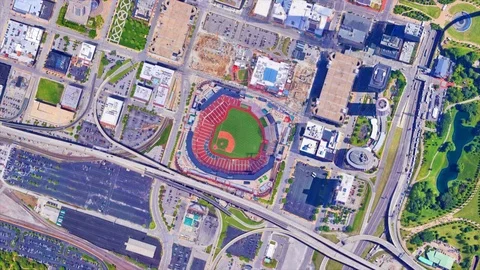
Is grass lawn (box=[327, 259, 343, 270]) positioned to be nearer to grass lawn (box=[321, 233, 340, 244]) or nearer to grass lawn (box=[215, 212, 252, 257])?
grass lawn (box=[321, 233, 340, 244])

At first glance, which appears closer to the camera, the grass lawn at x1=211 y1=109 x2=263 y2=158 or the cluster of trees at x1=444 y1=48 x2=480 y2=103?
the cluster of trees at x1=444 y1=48 x2=480 y2=103

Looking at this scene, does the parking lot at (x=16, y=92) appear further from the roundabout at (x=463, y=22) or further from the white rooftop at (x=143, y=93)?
the roundabout at (x=463, y=22)

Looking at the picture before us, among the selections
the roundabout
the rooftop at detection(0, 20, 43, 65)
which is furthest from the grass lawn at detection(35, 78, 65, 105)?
the roundabout

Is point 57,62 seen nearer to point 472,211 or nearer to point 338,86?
point 338,86

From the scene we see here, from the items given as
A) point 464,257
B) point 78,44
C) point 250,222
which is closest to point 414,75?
Answer: point 464,257

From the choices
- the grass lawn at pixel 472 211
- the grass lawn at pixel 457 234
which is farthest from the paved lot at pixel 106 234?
the grass lawn at pixel 472 211

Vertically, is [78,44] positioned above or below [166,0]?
below

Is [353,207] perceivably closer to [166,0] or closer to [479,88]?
[479,88]
